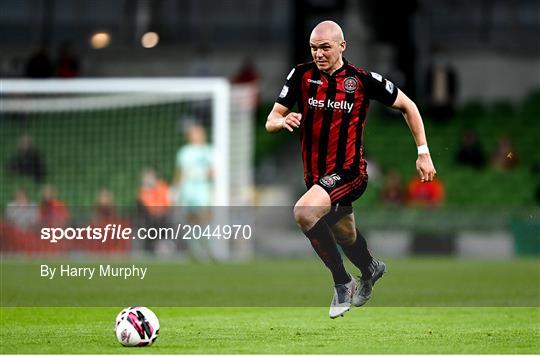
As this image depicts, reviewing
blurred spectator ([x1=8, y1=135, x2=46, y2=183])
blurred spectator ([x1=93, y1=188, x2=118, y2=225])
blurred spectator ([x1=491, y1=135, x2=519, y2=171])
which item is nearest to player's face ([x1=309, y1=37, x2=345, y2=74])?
blurred spectator ([x1=93, y1=188, x2=118, y2=225])

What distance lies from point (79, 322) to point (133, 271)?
21.9 feet

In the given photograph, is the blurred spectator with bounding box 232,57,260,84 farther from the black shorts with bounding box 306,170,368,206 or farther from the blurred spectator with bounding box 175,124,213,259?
the black shorts with bounding box 306,170,368,206

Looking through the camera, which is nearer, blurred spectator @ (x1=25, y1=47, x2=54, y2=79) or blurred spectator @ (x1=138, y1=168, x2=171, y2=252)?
blurred spectator @ (x1=138, y1=168, x2=171, y2=252)

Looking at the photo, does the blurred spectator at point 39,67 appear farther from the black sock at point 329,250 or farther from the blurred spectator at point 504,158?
the black sock at point 329,250

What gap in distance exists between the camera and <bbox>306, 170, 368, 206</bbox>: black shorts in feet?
30.9

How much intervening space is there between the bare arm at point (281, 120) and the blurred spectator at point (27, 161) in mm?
12368

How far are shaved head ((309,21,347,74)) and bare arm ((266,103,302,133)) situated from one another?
439mm

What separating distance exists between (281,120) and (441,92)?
20.2 meters

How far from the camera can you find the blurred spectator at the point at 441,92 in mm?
28484

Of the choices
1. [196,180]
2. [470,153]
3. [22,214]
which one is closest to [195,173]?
[196,180]

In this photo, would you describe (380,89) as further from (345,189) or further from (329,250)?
(329,250)

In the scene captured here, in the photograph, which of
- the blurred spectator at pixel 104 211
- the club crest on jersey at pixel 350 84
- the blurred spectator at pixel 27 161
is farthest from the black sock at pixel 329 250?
the blurred spectator at pixel 27 161

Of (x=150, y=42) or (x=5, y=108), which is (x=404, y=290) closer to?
(x=5, y=108)

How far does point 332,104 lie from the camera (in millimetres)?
9375
